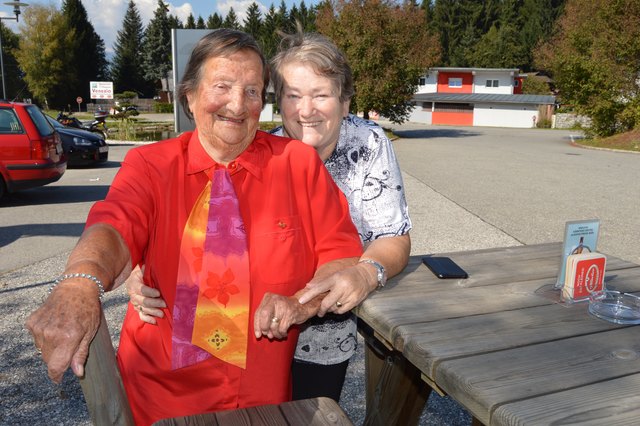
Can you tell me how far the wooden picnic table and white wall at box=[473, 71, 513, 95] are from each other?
5676cm

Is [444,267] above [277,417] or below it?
above

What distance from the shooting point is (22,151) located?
29.8ft

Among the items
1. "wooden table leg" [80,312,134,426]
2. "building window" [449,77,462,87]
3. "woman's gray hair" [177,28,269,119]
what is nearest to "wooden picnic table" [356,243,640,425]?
"wooden table leg" [80,312,134,426]

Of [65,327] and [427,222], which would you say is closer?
[65,327]

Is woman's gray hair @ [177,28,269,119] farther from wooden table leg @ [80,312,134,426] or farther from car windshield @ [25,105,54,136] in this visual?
car windshield @ [25,105,54,136]

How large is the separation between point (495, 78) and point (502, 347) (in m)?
58.3

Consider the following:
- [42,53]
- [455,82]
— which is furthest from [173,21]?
[455,82]

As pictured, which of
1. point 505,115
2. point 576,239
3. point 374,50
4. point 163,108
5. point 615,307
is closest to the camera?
point 615,307

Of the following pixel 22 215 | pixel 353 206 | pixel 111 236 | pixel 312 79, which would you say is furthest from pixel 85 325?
pixel 22 215

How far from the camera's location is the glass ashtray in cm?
187

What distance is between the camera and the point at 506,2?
264ft

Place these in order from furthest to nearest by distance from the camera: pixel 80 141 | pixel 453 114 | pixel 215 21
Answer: pixel 215 21, pixel 453 114, pixel 80 141

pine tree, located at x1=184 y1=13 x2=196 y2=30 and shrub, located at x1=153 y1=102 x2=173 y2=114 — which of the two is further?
pine tree, located at x1=184 y1=13 x2=196 y2=30

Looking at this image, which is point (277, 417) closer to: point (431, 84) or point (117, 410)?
point (117, 410)
